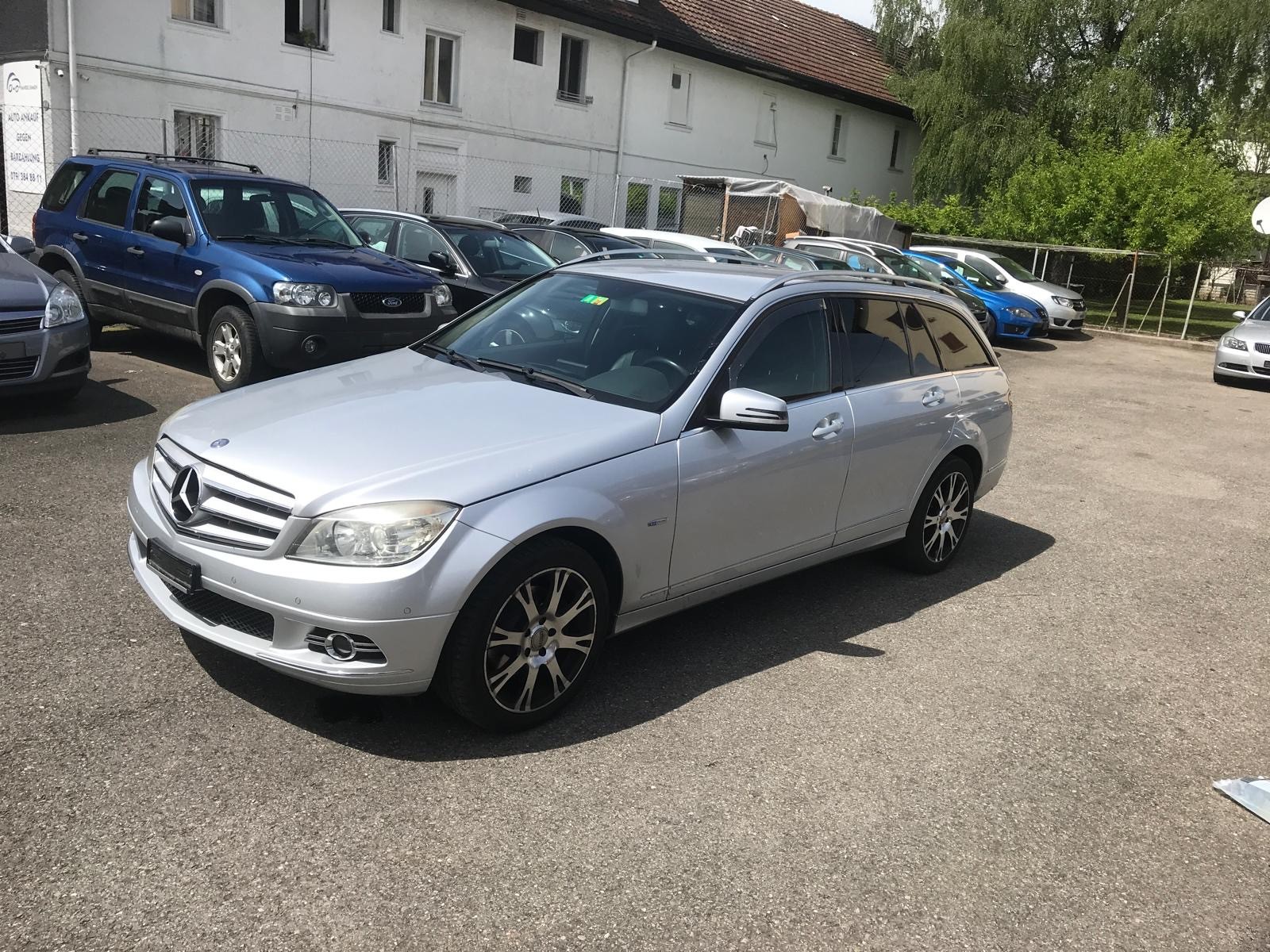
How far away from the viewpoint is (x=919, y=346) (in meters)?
6.00

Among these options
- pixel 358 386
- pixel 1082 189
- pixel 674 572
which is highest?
pixel 1082 189

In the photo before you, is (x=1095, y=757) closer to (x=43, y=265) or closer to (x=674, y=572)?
(x=674, y=572)

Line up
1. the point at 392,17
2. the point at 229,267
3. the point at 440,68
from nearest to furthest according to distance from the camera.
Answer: the point at 229,267, the point at 392,17, the point at 440,68

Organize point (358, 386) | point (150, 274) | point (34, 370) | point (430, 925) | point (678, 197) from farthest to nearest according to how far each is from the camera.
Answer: point (678, 197)
point (150, 274)
point (34, 370)
point (358, 386)
point (430, 925)

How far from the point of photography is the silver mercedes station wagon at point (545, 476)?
369 centimetres

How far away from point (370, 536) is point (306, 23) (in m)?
19.2

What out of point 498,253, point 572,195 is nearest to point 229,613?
point 498,253

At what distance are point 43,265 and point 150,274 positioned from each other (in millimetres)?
1852

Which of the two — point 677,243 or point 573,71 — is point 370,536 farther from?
point 573,71

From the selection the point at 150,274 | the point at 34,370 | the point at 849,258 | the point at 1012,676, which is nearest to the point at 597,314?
the point at 1012,676

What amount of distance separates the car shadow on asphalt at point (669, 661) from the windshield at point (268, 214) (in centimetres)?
622

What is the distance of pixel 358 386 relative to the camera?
15.5 feet

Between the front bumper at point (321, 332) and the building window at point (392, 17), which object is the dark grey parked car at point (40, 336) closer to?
the front bumper at point (321, 332)

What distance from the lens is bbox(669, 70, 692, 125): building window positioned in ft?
90.6
